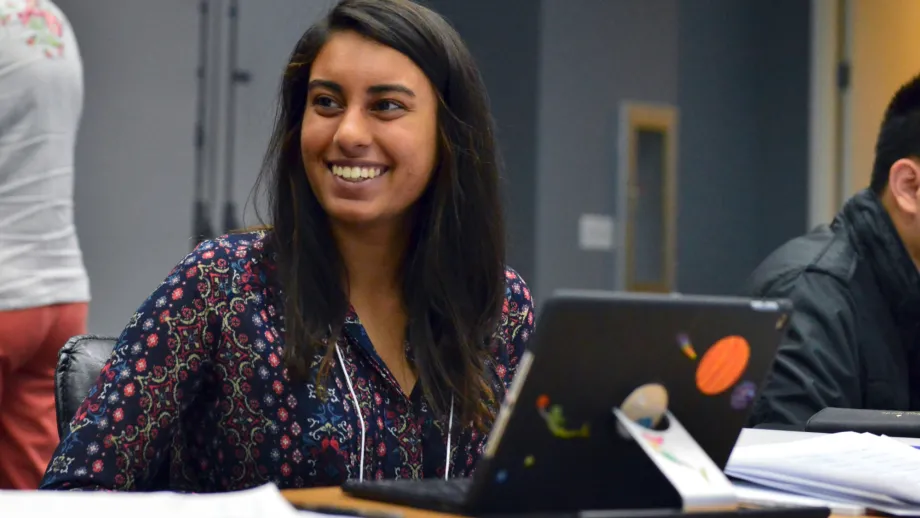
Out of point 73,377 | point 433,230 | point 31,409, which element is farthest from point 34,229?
point 433,230

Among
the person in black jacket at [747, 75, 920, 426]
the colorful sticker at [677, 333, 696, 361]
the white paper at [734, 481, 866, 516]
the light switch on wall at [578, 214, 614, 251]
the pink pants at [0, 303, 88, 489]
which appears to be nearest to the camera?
the colorful sticker at [677, 333, 696, 361]

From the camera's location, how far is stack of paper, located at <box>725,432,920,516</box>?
103cm

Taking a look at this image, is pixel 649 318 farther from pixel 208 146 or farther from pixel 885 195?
pixel 208 146

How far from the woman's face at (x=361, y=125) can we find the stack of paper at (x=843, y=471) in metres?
0.54

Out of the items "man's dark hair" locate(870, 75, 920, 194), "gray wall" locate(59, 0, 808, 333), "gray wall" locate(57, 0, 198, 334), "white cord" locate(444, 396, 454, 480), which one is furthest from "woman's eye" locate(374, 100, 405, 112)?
"gray wall" locate(57, 0, 198, 334)

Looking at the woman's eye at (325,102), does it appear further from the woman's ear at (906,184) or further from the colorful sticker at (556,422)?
the woman's ear at (906,184)

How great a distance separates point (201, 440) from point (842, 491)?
2.32 ft

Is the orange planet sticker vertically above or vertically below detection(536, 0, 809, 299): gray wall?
below

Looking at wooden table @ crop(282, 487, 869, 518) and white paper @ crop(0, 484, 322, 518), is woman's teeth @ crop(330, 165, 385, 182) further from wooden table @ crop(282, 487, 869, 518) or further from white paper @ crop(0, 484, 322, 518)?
white paper @ crop(0, 484, 322, 518)

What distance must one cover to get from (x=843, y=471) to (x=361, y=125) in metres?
0.68

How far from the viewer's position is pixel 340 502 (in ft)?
3.06

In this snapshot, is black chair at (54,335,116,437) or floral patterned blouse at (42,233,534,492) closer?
floral patterned blouse at (42,233,534,492)

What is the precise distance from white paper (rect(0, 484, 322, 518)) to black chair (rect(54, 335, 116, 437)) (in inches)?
24.3

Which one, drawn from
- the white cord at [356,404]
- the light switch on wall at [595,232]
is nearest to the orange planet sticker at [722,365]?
the white cord at [356,404]
